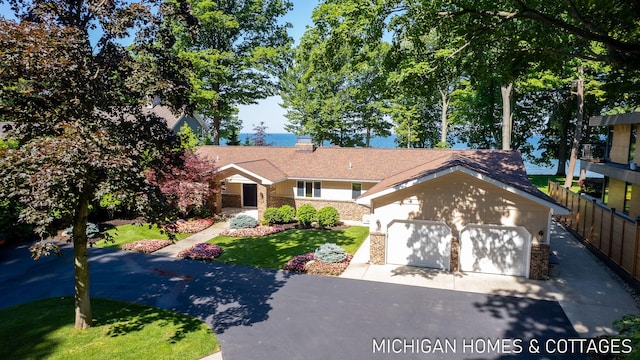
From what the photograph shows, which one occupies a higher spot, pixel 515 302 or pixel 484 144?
pixel 484 144

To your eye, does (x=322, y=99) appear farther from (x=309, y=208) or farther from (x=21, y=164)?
(x=21, y=164)

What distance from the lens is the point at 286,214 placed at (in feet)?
Answer: 80.7

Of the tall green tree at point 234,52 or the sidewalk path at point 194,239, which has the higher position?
the tall green tree at point 234,52

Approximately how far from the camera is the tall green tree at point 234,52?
34.0 m

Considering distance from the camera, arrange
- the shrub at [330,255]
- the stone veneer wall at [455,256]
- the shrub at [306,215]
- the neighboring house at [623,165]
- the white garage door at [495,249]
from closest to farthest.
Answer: the white garage door at [495,249] → the stone veneer wall at [455,256] → the shrub at [330,255] → the neighboring house at [623,165] → the shrub at [306,215]

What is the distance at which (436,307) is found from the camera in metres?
12.6

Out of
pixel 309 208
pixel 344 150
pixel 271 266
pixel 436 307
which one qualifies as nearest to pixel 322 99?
pixel 344 150

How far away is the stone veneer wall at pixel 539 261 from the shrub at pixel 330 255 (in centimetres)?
764

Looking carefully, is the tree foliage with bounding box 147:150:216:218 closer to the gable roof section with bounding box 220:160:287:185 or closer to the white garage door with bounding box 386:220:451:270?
the gable roof section with bounding box 220:160:287:185

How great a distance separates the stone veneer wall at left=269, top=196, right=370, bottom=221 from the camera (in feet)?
83.6

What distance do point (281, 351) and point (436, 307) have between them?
559 centimetres

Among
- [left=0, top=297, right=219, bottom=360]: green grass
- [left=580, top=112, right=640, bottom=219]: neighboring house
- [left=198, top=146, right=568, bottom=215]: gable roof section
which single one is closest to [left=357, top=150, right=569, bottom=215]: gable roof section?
[left=198, top=146, right=568, bottom=215]: gable roof section

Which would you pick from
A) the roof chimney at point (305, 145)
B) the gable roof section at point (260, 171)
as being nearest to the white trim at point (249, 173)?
the gable roof section at point (260, 171)

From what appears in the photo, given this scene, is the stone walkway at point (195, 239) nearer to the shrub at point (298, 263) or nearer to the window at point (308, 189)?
the window at point (308, 189)
